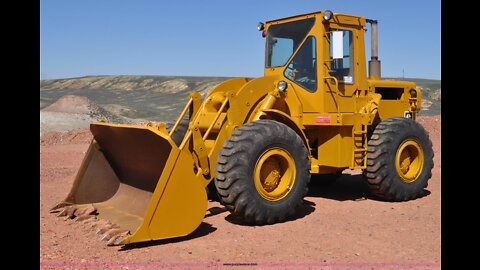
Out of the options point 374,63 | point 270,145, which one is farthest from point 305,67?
point 270,145

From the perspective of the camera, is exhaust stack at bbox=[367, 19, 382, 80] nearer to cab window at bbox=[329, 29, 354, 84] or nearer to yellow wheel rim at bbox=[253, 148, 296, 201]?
cab window at bbox=[329, 29, 354, 84]

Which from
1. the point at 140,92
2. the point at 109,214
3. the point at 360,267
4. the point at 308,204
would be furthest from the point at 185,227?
the point at 140,92

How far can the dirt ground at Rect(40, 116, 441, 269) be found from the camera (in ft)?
15.8

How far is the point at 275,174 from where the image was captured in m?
6.38

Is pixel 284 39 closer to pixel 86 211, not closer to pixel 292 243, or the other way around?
pixel 292 243

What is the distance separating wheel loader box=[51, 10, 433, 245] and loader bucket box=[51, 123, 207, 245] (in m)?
0.01

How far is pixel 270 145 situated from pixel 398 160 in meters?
2.31

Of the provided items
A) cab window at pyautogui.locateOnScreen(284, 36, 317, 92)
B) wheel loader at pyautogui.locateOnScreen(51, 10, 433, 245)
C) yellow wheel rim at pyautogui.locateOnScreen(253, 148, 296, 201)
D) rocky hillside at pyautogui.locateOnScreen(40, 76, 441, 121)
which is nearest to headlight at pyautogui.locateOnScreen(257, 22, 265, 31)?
wheel loader at pyautogui.locateOnScreen(51, 10, 433, 245)

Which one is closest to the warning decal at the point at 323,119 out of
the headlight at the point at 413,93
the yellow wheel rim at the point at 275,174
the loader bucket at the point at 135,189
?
the yellow wheel rim at the point at 275,174

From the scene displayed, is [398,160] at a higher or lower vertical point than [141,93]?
lower

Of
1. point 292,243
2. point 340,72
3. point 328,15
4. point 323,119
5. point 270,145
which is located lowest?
point 292,243

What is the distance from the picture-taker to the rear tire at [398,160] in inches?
288

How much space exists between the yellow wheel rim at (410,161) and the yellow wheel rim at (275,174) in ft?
6.72

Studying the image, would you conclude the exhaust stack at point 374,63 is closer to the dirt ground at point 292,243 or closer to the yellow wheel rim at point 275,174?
the dirt ground at point 292,243
